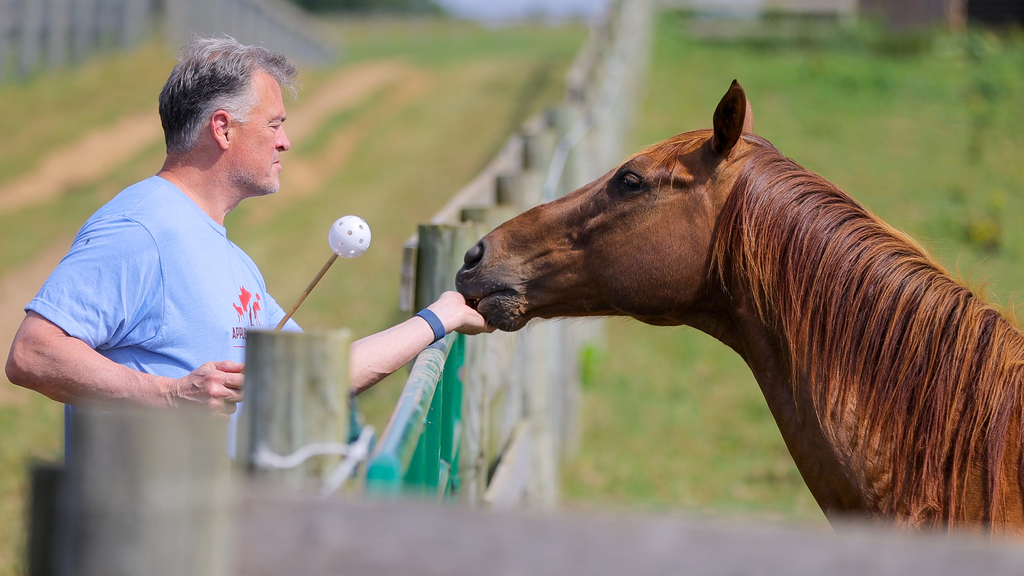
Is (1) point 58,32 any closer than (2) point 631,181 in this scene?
No

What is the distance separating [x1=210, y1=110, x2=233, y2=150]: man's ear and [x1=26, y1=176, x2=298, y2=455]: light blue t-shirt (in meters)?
0.18

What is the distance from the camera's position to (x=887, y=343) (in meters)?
2.15

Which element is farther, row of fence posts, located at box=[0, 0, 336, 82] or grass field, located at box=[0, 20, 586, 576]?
row of fence posts, located at box=[0, 0, 336, 82]

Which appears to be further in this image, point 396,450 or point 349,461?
point 396,450

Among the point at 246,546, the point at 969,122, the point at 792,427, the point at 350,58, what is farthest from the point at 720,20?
the point at 246,546

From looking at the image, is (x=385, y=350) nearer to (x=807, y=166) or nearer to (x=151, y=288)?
(x=151, y=288)

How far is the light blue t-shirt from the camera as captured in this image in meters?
1.96

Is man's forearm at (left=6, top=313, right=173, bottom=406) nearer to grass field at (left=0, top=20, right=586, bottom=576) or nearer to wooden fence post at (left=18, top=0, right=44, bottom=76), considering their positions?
grass field at (left=0, top=20, right=586, bottom=576)

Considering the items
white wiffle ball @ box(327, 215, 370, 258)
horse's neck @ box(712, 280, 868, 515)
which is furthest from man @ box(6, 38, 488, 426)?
horse's neck @ box(712, 280, 868, 515)

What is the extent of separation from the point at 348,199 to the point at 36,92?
7720 mm

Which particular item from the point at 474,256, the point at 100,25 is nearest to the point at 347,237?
the point at 474,256

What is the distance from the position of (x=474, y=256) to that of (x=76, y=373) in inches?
47.4

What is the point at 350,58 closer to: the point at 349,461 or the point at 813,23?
the point at 813,23

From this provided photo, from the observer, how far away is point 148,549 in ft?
3.07
